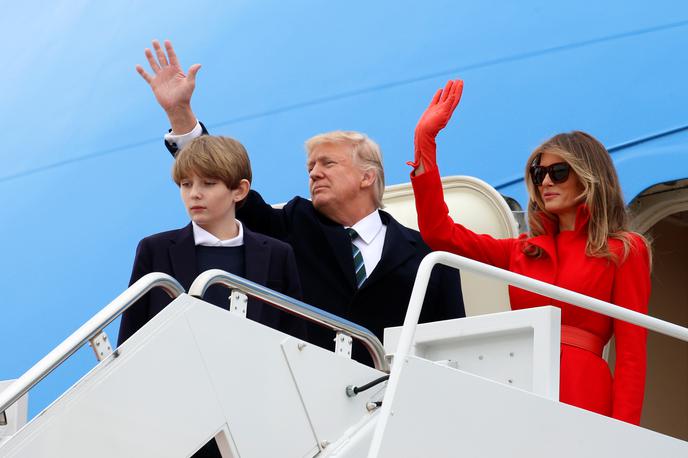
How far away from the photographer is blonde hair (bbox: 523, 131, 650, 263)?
3678 mm

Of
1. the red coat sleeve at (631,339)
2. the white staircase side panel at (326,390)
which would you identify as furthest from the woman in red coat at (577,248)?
the white staircase side panel at (326,390)

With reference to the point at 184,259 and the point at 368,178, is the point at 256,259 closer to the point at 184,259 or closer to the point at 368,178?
the point at 184,259

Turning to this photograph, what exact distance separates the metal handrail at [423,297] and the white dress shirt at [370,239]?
3.96ft

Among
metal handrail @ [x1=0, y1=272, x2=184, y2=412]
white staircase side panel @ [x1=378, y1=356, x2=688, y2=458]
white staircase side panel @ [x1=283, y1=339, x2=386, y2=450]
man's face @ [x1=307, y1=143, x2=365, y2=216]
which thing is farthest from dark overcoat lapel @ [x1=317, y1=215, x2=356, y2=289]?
metal handrail @ [x1=0, y1=272, x2=184, y2=412]

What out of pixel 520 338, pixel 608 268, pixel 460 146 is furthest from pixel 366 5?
pixel 520 338

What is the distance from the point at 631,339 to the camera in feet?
A: 11.5

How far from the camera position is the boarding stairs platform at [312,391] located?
2607 millimetres

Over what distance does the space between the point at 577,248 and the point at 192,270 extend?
4.31ft

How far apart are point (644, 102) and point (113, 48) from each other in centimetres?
391

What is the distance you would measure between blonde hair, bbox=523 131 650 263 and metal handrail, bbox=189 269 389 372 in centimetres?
90

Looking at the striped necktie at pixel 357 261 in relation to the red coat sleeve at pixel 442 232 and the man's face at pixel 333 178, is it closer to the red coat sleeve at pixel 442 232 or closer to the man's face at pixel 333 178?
the man's face at pixel 333 178

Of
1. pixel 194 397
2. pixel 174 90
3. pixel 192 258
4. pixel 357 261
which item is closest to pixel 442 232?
pixel 357 261

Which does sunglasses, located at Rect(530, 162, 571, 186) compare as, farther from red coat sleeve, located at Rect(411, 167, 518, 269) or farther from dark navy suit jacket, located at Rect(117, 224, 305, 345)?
dark navy suit jacket, located at Rect(117, 224, 305, 345)

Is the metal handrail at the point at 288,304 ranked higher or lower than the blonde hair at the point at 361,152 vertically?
lower
